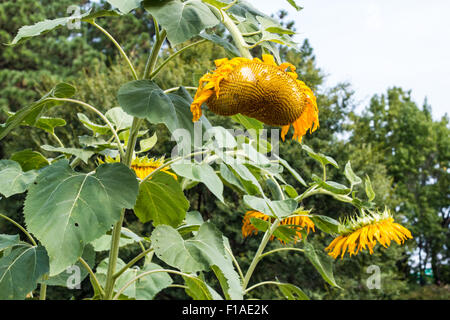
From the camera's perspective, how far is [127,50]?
1181 centimetres

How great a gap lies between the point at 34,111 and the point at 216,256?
0.59 m

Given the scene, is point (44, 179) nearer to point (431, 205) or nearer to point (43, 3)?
point (43, 3)

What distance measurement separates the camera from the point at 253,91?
34.0 inches

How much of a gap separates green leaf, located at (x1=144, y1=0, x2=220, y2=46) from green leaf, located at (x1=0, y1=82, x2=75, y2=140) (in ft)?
1.30

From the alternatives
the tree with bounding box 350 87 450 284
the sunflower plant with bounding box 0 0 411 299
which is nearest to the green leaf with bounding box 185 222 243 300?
the sunflower plant with bounding box 0 0 411 299

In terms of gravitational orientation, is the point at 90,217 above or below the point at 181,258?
above

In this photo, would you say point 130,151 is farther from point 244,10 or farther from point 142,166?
point 244,10

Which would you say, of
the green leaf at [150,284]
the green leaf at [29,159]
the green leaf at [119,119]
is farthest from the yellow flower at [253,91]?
the green leaf at [150,284]

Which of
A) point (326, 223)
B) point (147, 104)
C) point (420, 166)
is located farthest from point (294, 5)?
point (420, 166)

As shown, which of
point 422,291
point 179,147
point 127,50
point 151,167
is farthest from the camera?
point 127,50

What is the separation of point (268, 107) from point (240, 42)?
13 centimetres

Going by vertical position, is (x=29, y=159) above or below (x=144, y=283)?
above

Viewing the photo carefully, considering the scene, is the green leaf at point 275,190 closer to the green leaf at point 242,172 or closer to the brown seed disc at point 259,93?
the green leaf at point 242,172
